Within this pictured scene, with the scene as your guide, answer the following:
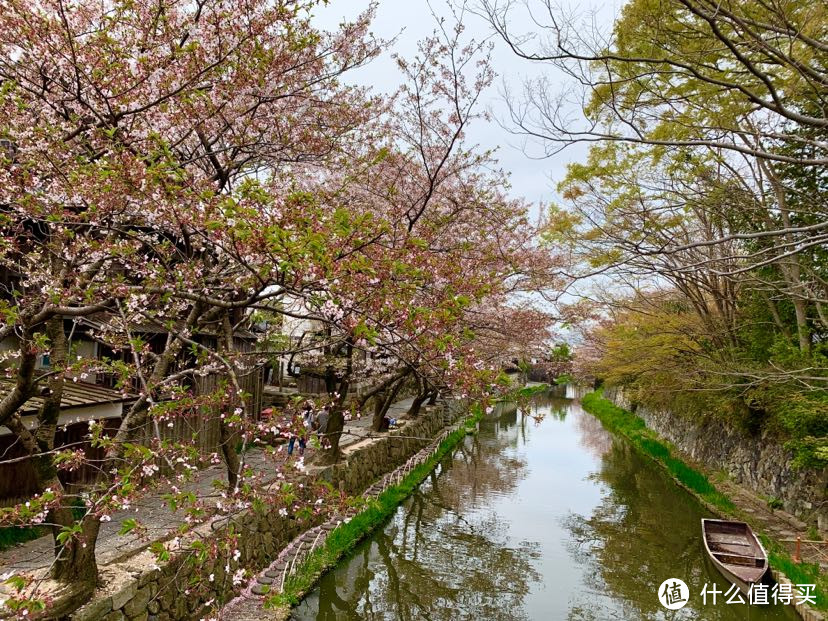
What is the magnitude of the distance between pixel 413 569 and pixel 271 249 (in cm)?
895

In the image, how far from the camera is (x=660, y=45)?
5.75 m

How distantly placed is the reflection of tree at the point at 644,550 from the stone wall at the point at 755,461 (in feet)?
5.95

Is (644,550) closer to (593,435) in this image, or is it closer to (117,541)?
(117,541)

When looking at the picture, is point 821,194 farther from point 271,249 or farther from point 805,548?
point 271,249

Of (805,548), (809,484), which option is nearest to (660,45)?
(805,548)

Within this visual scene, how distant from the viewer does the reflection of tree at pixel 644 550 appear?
944 centimetres

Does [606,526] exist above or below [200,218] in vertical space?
below

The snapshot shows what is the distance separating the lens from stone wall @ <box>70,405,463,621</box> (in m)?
5.28

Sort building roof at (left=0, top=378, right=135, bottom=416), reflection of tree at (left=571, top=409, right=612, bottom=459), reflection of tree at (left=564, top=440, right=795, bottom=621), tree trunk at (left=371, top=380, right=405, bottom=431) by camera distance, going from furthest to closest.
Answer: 1. reflection of tree at (left=571, top=409, right=612, bottom=459)
2. tree trunk at (left=371, top=380, right=405, bottom=431)
3. reflection of tree at (left=564, top=440, right=795, bottom=621)
4. building roof at (left=0, top=378, right=135, bottom=416)

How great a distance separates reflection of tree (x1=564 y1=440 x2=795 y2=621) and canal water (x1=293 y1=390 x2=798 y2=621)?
0.03 m

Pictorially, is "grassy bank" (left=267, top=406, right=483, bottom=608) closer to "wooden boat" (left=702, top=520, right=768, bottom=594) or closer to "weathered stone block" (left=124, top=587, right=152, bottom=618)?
"weathered stone block" (left=124, top=587, right=152, bottom=618)

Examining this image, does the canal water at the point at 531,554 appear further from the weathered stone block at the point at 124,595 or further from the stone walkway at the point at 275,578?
the weathered stone block at the point at 124,595

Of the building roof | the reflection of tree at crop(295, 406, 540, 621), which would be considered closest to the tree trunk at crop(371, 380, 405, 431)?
the reflection of tree at crop(295, 406, 540, 621)

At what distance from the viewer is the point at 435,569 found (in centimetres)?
1062
